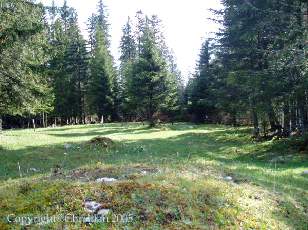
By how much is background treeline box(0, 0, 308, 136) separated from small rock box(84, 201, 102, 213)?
14.6 meters

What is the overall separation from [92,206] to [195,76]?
190 feet

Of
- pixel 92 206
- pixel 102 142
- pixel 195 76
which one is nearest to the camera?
pixel 92 206

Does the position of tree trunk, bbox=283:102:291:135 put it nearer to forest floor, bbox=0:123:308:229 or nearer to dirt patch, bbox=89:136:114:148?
dirt patch, bbox=89:136:114:148

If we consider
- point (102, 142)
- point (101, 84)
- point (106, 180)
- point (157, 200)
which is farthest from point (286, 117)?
point (101, 84)

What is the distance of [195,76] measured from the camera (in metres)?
64.6

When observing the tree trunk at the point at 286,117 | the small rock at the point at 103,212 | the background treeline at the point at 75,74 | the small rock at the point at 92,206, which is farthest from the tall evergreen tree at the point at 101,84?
the small rock at the point at 103,212

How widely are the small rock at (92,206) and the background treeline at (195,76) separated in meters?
14.6

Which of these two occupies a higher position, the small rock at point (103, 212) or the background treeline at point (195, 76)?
the background treeline at point (195, 76)

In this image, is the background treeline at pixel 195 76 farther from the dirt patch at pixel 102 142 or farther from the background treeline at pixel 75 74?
the dirt patch at pixel 102 142

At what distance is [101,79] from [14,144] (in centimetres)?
3789

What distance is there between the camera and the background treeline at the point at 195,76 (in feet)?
73.6

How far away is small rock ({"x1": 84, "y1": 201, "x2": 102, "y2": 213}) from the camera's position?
769 centimetres

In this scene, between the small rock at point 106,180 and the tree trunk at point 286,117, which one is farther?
the tree trunk at point 286,117

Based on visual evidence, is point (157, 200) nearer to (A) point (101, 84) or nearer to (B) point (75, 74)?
(A) point (101, 84)
